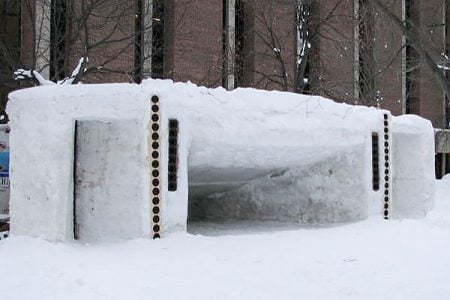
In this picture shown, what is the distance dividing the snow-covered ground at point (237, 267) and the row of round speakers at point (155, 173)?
0.25 metres

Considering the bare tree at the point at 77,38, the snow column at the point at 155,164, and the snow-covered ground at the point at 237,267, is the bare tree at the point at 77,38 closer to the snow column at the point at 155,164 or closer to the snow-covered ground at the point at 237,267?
the snow column at the point at 155,164

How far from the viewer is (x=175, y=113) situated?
7121 mm

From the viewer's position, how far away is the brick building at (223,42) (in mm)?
16328

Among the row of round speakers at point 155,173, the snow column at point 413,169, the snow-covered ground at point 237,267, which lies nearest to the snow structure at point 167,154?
the row of round speakers at point 155,173

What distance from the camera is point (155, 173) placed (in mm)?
6910

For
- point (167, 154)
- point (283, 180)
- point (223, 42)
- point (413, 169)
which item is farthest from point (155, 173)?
point (223, 42)

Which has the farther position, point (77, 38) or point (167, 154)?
point (77, 38)

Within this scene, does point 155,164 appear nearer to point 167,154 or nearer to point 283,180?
point 167,154

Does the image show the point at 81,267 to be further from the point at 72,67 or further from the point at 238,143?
the point at 72,67

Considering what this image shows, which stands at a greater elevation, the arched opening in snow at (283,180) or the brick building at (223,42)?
the brick building at (223,42)

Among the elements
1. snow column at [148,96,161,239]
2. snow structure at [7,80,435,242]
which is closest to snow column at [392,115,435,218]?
snow structure at [7,80,435,242]

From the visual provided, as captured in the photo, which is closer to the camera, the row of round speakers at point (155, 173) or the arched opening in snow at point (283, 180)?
the row of round speakers at point (155, 173)

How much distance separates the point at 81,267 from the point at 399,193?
6.75m

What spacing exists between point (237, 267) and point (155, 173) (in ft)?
5.55
